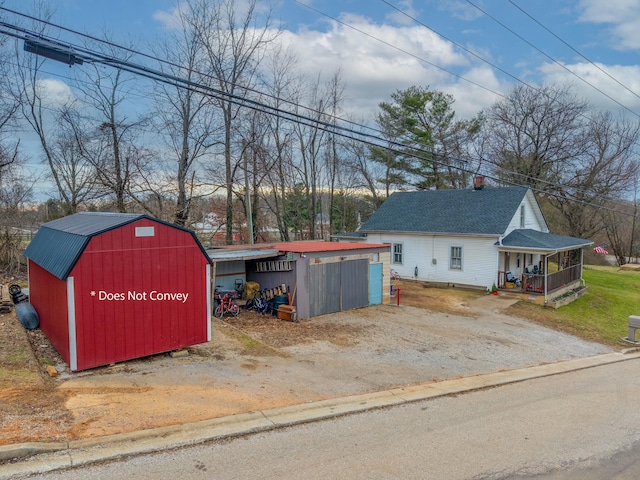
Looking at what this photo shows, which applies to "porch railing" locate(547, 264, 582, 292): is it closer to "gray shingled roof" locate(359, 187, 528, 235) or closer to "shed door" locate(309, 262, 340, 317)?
"gray shingled roof" locate(359, 187, 528, 235)

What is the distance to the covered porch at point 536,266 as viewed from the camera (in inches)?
786

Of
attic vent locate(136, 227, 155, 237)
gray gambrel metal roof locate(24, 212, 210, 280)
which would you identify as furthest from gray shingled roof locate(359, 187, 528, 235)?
attic vent locate(136, 227, 155, 237)

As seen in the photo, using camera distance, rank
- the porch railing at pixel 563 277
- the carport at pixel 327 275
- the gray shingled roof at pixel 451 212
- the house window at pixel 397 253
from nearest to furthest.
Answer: the carport at pixel 327 275 → the porch railing at pixel 563 277 → the gray shingled roof at pixel 451 212 → the house window at pixel 397 253

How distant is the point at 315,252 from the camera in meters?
14.6

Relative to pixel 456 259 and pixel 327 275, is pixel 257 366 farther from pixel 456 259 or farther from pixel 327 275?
pixel 456 259

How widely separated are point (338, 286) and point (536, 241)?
1127 cm

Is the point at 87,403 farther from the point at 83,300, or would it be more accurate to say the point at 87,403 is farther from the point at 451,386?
the point at 451,386

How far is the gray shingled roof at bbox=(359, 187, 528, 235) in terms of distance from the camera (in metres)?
22.2

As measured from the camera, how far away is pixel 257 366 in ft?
30.2

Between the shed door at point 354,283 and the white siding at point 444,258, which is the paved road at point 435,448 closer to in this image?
the shed door at point 354,283

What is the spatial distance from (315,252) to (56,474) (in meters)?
10.5

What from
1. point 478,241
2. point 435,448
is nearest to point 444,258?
point 478,241

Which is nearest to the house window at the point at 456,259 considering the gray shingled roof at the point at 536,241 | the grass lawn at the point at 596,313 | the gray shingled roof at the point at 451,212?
the gray shingled roof at the point at 451,212

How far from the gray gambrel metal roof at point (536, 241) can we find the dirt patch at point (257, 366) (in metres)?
5.36
